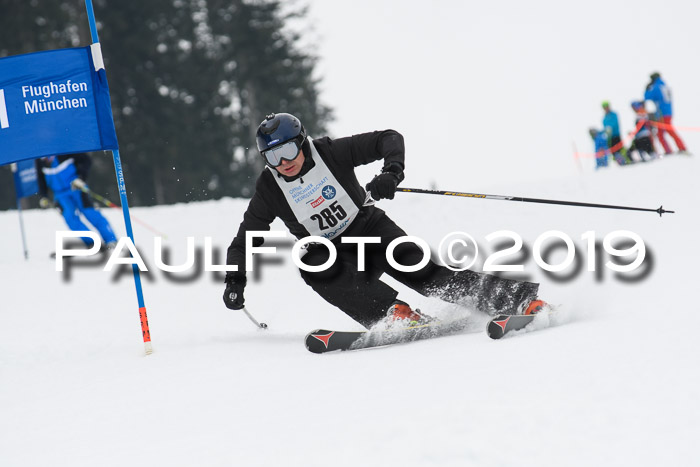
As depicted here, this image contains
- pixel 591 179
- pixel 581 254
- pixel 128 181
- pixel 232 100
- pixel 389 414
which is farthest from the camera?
pixel 232 100

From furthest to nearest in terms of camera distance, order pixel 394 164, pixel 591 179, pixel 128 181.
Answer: pixel 128 181 < pixel 591 179 < pixel 394 164

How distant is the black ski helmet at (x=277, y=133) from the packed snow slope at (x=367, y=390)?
1218 mm

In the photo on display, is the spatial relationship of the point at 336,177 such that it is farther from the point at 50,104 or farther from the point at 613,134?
A: the point at 613,134

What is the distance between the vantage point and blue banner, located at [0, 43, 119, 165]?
405cm

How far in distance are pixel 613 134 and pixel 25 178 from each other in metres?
11.2

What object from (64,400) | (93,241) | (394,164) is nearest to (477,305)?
(394,164)

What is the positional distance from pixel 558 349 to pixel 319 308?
365 centimetres

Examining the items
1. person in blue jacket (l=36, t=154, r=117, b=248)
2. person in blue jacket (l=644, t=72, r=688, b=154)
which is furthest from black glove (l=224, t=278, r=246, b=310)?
Answer: person in blue jacket (l=644, t=72, r=688, b=154)

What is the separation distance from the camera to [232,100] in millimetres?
24125

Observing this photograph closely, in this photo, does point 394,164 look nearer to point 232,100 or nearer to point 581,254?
point 581,254

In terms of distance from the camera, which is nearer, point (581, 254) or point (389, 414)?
point (389, 414)

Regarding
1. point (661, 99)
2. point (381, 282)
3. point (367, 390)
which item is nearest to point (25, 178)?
point (381, 282)

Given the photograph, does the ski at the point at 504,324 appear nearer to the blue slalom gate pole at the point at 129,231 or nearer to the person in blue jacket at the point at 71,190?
the blue slalom gate pole at the point at 129,231

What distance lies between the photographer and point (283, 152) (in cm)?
374
